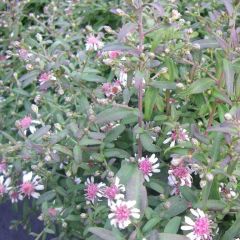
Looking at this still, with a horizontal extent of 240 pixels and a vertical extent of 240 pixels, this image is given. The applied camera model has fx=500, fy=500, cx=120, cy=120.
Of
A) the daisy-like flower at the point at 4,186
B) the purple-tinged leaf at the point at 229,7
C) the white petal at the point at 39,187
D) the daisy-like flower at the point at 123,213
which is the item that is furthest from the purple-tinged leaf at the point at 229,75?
the daisy-like flower at the point at 4,186

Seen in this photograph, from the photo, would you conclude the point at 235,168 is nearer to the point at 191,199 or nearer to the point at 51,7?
the point at 191,199

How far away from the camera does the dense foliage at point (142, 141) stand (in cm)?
102

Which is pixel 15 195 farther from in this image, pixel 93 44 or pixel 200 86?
pixel 200 86

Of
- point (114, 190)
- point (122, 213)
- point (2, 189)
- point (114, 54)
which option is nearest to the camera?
point (122, 213)

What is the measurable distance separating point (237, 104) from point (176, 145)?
17 cm

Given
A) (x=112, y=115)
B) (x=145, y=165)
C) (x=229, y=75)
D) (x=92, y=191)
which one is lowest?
(x=92, y=191)

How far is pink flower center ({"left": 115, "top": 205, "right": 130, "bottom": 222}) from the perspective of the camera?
0.95m

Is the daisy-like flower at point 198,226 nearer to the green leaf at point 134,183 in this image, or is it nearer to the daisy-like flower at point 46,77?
the green leaf at point 134,183

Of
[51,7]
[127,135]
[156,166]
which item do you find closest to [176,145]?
[156,166]

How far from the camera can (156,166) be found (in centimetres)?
117

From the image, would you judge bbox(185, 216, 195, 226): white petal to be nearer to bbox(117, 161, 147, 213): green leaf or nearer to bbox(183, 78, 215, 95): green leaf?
bbox(117, 161, 147, 213): green leaf

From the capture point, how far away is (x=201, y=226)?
3.31 feet

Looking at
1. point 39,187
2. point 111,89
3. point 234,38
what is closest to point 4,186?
point 39,187

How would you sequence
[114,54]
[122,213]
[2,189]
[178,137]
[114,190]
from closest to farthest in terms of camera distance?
[122,213] < [114,190] < [178,137] < [114,54] < [2,189]
